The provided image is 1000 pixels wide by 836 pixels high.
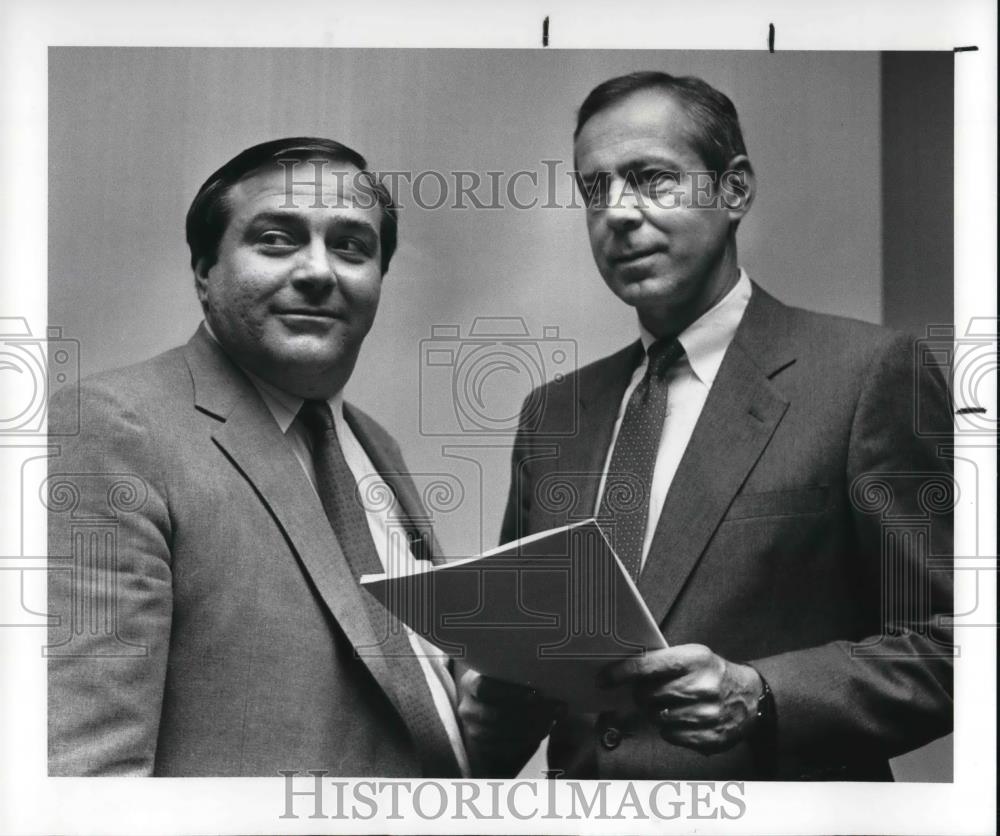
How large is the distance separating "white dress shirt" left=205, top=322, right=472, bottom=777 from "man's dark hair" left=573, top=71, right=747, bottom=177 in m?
1.07

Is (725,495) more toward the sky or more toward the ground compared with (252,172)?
more toward the ground

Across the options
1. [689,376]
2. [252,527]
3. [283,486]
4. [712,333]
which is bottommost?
[252,527]

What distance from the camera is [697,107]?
363cm

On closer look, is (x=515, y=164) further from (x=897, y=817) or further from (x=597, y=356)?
(x=897, y=817)

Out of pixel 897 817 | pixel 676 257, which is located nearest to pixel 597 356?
pixel 676 257

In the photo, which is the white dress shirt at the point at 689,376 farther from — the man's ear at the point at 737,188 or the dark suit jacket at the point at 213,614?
the dark suit jacket at the point at 213,614

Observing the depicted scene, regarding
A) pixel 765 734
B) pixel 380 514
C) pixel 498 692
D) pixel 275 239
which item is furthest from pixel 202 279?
pixel 765 734

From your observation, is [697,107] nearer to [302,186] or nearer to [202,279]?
[302,186]

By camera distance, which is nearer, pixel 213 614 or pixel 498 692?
pixel 213 614

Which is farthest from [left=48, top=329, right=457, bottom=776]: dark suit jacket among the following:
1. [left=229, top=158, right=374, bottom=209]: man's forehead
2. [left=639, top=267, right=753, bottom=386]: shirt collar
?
[left=639, top=267, right=753, bottom=386]: shirt collar

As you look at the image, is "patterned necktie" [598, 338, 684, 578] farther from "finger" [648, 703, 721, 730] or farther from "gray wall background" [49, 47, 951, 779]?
"finger" [648, 703, 721, 730]

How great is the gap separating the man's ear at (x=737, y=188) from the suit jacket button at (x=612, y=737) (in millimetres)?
1434

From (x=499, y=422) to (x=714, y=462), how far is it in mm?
597

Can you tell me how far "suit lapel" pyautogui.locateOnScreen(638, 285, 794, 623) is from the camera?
351cm
